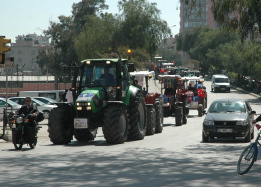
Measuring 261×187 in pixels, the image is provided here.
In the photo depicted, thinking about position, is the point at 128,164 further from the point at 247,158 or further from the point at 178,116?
the point at 178,116

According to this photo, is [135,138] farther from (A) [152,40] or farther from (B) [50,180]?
(A) [152,40]

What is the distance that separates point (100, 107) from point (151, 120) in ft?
14.0

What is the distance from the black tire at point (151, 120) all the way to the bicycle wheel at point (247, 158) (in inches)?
467

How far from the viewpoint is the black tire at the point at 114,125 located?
20.0 metres

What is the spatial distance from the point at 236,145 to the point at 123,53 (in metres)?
46.4

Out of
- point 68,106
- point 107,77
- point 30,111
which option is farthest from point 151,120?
point 30,111

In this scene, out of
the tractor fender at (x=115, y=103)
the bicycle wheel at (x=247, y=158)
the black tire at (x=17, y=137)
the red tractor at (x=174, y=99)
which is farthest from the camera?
the red tractor at (x=174, y=99)

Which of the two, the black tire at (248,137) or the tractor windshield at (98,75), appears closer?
the tractor windshield at (98,75)

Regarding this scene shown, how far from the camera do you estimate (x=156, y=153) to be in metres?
17.8

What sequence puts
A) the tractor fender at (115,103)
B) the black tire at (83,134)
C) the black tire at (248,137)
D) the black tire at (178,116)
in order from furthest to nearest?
the black tire at (178,116)
the black tire at (83,134)
the black tire at (248,137)
the tractor fender at (115,103)

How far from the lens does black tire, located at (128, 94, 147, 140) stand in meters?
22.0

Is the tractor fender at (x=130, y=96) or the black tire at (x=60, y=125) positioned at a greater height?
the tractor fender at (x=130, y=96)

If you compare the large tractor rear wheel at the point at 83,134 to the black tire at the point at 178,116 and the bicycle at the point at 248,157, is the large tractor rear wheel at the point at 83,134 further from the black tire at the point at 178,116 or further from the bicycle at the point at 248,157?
the black tire at the point at 178,116

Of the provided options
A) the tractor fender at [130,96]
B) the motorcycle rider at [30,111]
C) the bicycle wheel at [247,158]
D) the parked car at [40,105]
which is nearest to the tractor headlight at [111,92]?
the tractor fender at [130,96]
